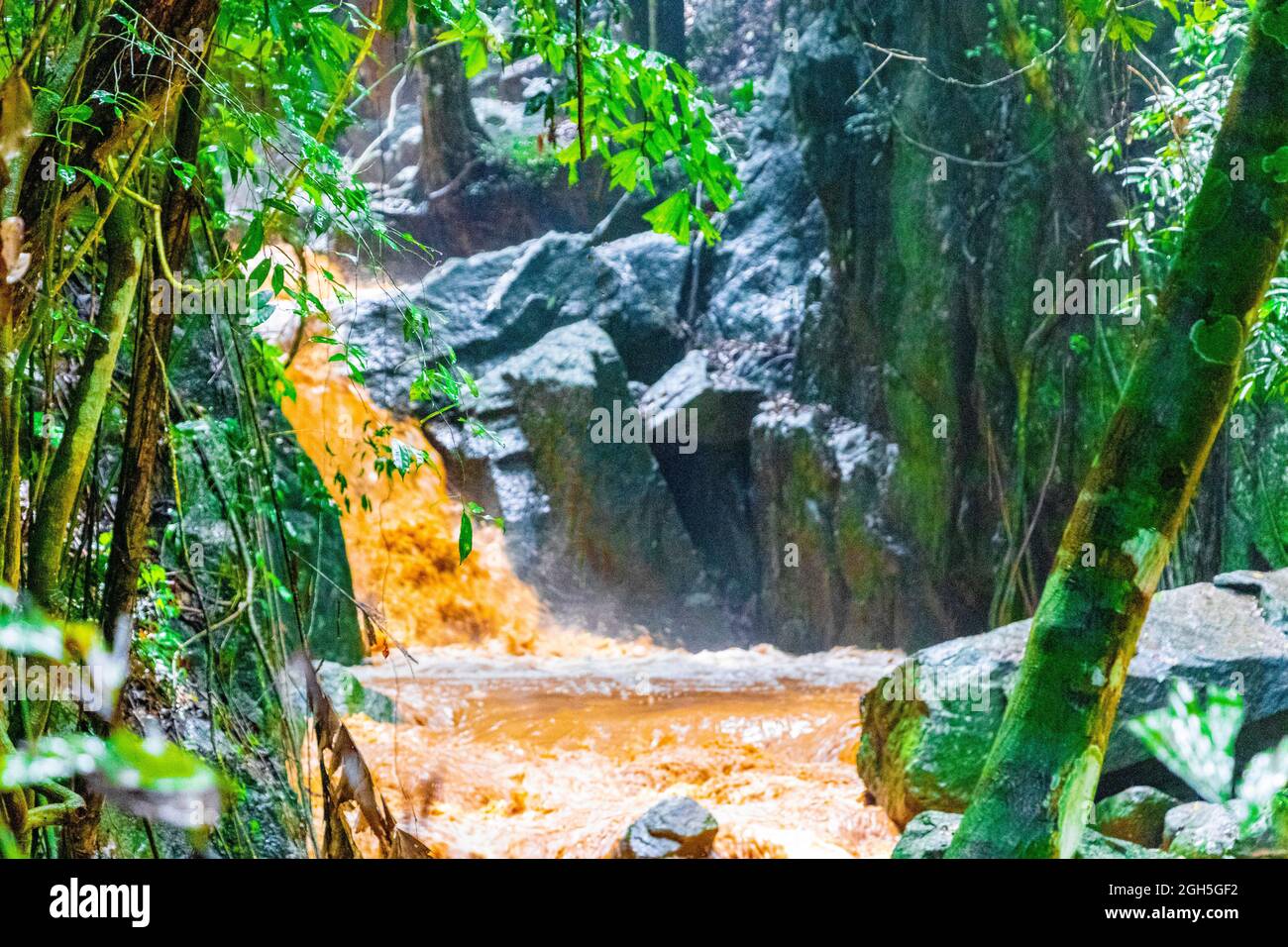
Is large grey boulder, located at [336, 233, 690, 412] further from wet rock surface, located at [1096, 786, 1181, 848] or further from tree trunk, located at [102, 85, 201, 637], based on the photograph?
tree trunk, located at [102, 85, 201, 637]

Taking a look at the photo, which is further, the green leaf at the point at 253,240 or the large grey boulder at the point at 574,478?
the large grey boulder at the point at 574,478

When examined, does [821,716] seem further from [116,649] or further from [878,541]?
[116,649]

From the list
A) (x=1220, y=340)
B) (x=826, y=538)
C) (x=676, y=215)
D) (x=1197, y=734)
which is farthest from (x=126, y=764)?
(x=826, y=538)

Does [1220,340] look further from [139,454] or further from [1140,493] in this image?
[139,454]

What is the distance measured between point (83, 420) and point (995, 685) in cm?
325

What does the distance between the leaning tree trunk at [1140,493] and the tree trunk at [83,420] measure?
1682mm

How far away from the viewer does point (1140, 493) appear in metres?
1.78

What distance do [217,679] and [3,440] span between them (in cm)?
127

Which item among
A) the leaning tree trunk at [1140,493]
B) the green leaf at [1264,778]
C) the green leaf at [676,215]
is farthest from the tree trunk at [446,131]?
the green leaf at [1264,778]

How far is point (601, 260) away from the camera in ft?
32.7

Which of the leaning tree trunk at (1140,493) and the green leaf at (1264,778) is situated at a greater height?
the leaning tree trunk at (1140,493)

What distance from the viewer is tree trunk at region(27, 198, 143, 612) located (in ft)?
5.14

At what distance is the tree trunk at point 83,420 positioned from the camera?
1.57 meters

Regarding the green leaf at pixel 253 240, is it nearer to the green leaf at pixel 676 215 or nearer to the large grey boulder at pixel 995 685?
the green leaf at pixel 676 215
